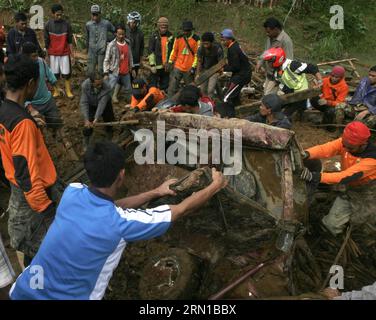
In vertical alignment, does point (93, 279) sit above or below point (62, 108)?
above

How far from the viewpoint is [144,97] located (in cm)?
645

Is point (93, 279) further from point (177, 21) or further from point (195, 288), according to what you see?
point (177, 21)

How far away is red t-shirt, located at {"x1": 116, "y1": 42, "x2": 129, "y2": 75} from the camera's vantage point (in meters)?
7.90

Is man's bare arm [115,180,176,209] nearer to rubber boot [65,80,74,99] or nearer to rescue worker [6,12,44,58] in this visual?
rescue worker [6,12,44,58]

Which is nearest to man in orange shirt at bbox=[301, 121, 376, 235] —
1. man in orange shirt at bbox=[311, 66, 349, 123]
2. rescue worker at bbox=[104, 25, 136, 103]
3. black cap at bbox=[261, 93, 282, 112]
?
black cap at bbox=[261, 93, 282, 112]

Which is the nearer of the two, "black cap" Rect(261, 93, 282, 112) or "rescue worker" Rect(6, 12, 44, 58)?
"black cap" Rect(261, 93, 282, 112)

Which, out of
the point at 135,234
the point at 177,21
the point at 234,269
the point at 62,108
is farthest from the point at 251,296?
the point at 177,21

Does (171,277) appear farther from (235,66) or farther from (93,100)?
(235,66)

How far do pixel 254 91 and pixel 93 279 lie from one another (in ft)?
22.9

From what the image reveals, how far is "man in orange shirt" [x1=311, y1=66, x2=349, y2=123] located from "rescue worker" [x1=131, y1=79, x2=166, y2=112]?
3.34m

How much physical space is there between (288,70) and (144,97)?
7.38 ft

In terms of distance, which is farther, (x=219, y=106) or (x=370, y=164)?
(x=219, y=106)

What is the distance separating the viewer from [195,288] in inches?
143

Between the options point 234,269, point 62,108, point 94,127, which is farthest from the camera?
point 62,108
